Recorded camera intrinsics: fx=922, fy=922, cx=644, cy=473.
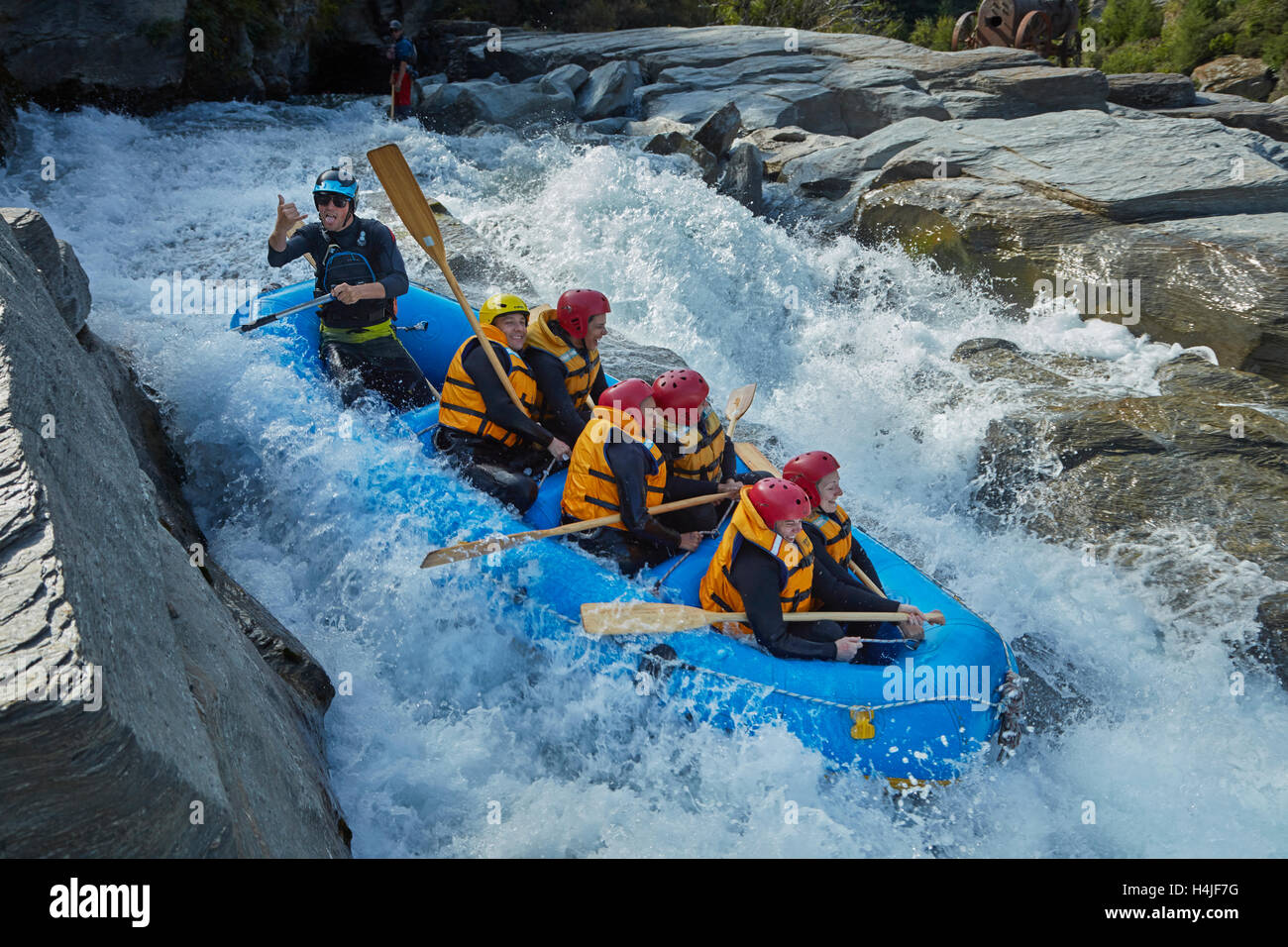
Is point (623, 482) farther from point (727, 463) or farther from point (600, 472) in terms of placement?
point (727, 463)

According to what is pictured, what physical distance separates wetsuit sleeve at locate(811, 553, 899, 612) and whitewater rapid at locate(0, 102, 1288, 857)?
2.03 feet

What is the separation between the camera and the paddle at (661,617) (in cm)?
363

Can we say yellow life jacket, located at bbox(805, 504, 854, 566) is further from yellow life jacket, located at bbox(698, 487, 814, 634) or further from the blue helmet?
the blue helmet

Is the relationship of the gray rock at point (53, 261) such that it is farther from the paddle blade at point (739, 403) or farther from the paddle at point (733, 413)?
the paddle blade at point (739, 403)

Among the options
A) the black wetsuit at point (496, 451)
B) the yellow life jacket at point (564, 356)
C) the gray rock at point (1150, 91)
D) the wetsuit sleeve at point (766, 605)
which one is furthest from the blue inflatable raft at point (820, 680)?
the gray rock at point (1150, 91)

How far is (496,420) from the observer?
453cm

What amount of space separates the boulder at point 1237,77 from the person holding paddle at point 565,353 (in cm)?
1593

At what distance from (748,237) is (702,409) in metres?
4.92

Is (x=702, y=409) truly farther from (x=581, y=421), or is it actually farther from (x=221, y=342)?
(x=221, y=342)

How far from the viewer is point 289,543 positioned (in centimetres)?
465

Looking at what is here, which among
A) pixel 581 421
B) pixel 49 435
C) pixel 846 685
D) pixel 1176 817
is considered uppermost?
pixel 49 435

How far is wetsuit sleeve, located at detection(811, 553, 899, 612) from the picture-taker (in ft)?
12.4
